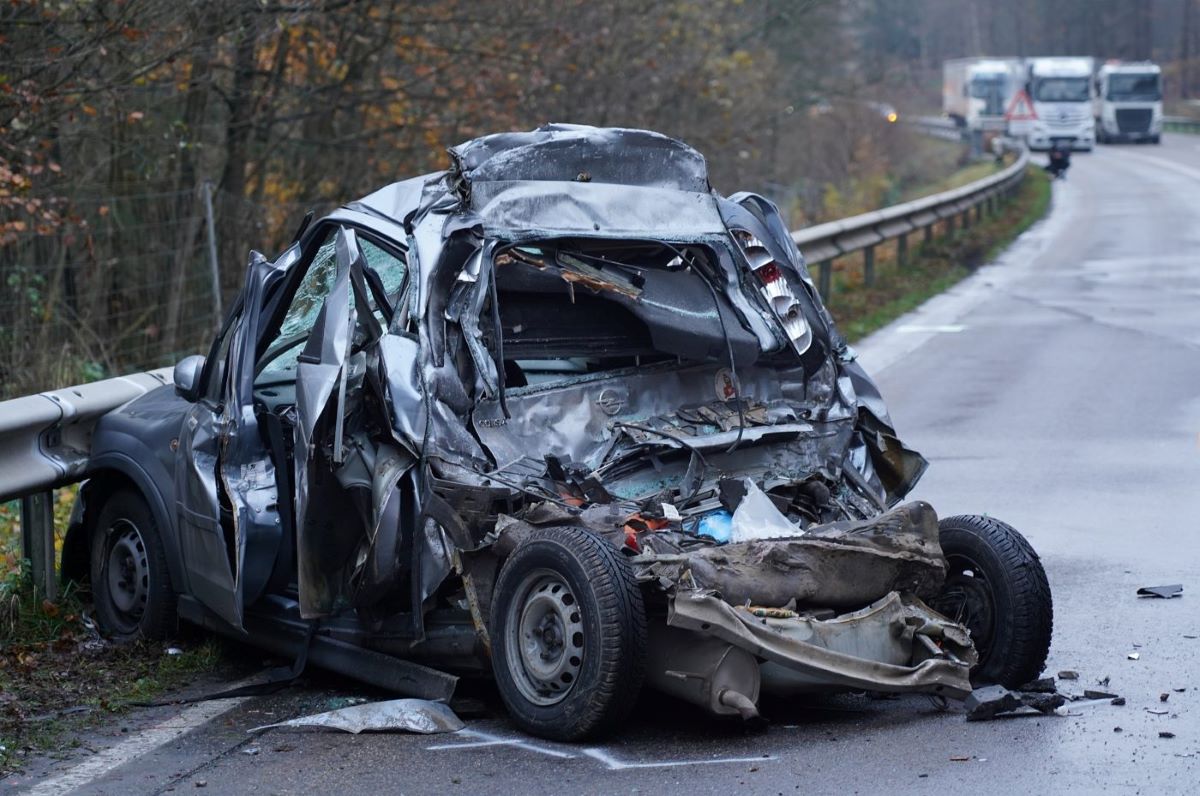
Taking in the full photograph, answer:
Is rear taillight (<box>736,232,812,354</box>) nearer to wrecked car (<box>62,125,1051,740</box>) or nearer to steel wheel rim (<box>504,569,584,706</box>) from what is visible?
wrecked car (<box>62,125,1051,740</box>)

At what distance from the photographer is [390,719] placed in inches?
216

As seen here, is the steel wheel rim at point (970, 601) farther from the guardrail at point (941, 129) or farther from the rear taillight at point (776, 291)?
the guardrail at point (941, 129)

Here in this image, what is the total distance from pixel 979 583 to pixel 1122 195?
3374cm

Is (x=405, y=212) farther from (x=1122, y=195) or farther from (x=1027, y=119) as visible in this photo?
(x=1027, y=119)

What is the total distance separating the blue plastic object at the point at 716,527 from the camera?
5.75m

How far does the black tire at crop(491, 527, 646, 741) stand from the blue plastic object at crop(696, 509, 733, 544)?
0.63 m

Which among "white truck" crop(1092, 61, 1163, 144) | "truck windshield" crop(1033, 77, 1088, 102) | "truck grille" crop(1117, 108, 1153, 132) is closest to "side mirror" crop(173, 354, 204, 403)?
"truck windshield" crop(1033, 77, 1088, 102)

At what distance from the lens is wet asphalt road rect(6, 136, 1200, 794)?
4844 millimetres

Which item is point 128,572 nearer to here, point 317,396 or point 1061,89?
point 317,396

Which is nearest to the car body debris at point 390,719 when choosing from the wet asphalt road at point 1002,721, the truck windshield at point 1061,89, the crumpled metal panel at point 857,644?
the wet asphalt road at point 1002,721

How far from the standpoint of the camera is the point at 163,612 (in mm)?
6637

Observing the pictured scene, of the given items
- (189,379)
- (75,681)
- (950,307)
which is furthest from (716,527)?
(950,307)

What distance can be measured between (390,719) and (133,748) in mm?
838

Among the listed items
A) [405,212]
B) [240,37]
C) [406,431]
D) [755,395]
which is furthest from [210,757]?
[240,37]
